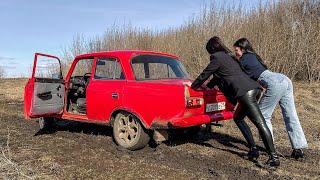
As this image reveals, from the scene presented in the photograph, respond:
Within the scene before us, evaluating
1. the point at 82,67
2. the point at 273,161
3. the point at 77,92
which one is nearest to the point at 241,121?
the point at 273,161

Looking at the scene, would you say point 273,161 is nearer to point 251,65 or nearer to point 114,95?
point 251,65

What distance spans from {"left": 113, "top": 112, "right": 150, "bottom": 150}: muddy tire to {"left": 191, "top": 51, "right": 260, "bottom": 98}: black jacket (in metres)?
1.34

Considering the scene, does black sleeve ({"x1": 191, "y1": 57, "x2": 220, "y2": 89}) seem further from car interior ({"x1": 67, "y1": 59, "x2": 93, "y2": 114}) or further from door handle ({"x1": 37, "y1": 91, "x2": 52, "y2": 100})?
door handle ({"x1": 37, "y1": 91, "x2": 52, "y2": 100})

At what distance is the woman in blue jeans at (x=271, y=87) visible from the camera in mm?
6148

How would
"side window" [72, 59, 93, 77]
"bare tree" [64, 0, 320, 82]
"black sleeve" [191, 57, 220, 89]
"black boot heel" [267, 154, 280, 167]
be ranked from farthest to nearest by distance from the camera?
"bare tree" [64, 0, 320, 82] → "side window" [72, 59, 93, 77] → "black sleeve" [191, 57, 220, 89] → "black boot heel" [267, 154, 280, 167]

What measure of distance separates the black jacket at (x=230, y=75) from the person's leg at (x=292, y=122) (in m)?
0.71

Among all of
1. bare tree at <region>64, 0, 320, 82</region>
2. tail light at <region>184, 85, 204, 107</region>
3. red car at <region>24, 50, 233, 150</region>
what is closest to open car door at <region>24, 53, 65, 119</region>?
red car at <region>24, 50, 233, 150</region>

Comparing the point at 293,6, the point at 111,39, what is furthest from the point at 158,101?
the point at 111,39

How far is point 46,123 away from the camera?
899 centimetres

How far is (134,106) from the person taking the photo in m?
6.74

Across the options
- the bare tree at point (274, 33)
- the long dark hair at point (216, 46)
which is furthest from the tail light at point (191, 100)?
Answer: the bare tree at point (274, 33)

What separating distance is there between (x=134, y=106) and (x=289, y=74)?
10564mm

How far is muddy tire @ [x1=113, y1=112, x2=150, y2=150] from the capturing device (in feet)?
22.3

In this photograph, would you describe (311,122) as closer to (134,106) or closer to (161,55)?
(161,55)
